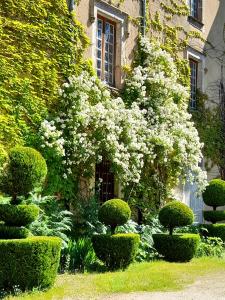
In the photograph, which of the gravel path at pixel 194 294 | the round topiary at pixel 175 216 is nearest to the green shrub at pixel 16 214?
the gravel path at pixel 194 294

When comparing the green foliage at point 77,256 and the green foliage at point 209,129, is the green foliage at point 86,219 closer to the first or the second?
the green foliage at point 77,256

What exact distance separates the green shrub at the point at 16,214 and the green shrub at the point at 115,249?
2081 millimetres

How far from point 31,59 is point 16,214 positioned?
13.6ft

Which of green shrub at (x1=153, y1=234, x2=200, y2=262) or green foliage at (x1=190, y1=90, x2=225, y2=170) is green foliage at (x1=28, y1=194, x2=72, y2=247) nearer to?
green shrub at (x1=153, y1=234, x2=200, y2=262)

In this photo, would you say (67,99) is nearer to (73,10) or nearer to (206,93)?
(73,10)

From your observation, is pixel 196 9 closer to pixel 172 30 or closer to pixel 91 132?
pixel 172 30

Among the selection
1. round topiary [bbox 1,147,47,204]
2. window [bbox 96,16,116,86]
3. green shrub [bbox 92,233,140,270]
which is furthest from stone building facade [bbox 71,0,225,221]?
round topiary [bbox 1,147,47,204]

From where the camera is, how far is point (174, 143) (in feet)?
41.6

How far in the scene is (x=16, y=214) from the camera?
700 cm

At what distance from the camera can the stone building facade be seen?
481 inches

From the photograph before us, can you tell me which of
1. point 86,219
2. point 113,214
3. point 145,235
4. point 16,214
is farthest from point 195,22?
point 16,214

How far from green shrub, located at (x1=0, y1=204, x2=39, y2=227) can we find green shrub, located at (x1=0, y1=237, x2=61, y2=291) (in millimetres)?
276

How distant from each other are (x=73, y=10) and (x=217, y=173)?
8.02 meters

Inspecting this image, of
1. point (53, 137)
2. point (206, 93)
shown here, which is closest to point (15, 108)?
point (53, 137)
